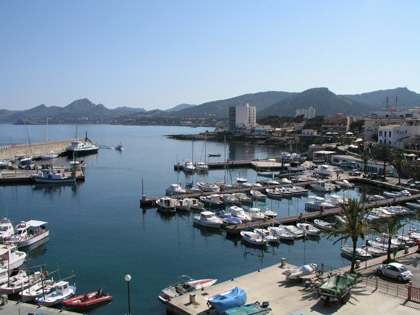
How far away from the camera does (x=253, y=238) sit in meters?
32.2

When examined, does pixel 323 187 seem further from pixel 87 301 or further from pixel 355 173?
pixel 87 301

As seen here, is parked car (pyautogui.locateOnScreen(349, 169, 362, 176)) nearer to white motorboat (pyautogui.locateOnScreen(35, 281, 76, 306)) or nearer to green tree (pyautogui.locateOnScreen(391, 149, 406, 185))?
green tree (pyautogui.locateOnScreen(391, 149, 406, 185))

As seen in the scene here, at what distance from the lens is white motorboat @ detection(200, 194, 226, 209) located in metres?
44.9

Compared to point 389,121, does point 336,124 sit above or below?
below

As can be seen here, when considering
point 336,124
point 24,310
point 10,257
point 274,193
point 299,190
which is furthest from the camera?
point 336,124

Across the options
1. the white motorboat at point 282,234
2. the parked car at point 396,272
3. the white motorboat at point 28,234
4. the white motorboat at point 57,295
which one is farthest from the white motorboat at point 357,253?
the white motorboat at point 28,234

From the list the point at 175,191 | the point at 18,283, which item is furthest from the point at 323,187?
the point at 18,283

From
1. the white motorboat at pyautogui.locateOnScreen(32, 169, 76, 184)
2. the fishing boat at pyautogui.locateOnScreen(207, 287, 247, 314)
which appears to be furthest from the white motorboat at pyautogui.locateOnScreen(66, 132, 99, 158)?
the fishing boat at pyautogui.locateOnScreen(207, 287, 247, 314)

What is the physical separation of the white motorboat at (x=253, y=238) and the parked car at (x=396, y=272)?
11713mm

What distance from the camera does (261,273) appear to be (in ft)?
71.4

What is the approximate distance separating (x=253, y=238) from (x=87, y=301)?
14.7m

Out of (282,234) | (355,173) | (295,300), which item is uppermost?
(295,300)

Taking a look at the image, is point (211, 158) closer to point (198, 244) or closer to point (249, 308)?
point (198, 244)

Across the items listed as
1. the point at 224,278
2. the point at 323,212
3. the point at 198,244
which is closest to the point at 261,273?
the point at 224,278
